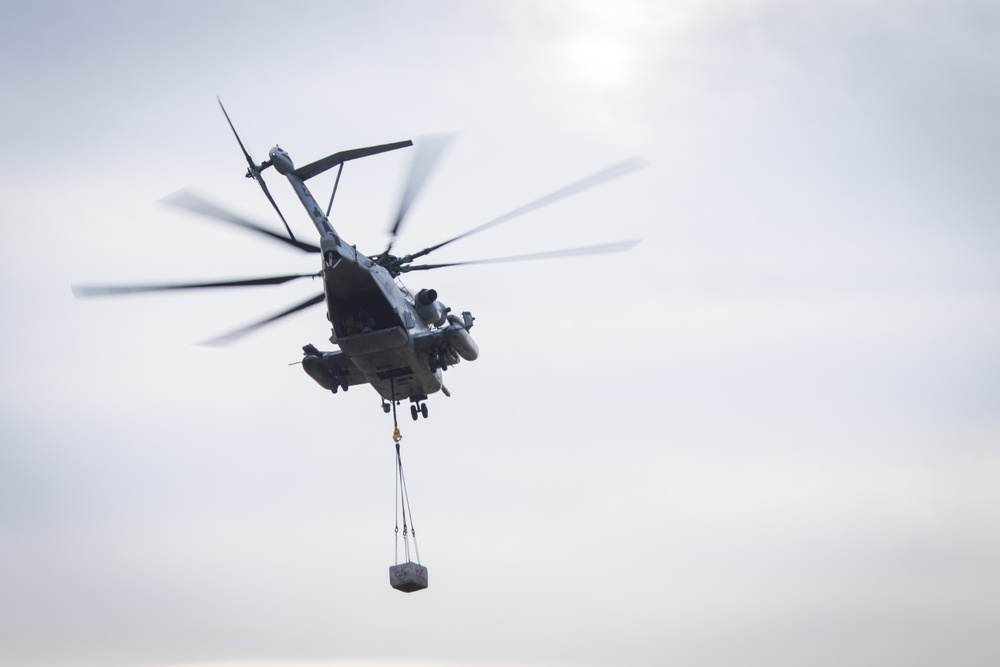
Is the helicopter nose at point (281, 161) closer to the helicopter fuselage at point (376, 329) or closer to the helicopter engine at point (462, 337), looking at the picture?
the helicopter fuselage at point (376, 329)

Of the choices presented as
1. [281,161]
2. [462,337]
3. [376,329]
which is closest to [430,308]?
[462,337]

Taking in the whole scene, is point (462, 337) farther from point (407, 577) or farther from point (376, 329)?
point (407, 577)

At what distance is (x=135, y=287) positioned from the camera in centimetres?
3095

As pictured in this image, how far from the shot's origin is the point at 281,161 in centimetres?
3250

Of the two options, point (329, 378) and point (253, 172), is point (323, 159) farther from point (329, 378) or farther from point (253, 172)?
point (329, 378)

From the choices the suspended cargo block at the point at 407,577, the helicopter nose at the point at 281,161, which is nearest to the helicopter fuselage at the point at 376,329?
the helicopter nose at the point at 281,161

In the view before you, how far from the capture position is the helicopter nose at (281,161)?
32.5 metres

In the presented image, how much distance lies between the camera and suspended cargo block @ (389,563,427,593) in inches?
1298

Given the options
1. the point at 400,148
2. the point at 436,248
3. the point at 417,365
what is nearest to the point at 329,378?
the point at 417,365

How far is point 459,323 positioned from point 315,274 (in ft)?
15.6

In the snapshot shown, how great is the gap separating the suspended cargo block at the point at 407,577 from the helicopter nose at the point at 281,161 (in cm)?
1068

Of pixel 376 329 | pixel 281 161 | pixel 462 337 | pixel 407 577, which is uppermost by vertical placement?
pixel 281 161

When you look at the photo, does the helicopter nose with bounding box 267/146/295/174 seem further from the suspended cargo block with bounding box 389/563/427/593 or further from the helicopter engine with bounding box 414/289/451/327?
the suspended cargo block with bounding box 389/563/427/593

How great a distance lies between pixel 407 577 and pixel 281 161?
11231 millimetres
